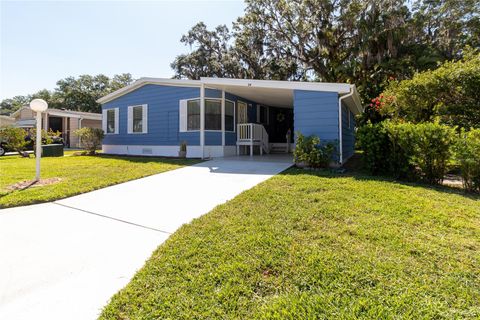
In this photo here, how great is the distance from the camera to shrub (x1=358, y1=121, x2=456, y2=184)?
16.4 ft

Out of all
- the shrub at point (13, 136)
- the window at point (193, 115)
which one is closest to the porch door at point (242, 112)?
the window at point (193, 115)

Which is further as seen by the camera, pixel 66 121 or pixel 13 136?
pixel 66 121

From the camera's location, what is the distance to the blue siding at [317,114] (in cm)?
734

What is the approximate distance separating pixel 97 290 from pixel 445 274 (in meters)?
2.82

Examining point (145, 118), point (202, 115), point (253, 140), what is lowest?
point (253, 140)

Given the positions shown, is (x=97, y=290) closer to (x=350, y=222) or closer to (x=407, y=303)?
(x=407, y=303)

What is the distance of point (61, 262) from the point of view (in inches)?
93.4

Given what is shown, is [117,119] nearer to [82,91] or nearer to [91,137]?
[91,137]

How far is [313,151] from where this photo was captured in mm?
7020

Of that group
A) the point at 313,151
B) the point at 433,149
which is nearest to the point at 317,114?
the point at 313,151

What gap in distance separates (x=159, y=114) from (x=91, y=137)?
4249 mm

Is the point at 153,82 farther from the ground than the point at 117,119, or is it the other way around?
the point at 153,82

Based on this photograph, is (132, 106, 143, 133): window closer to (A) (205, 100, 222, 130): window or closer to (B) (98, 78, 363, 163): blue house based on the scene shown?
(B) (98, 78, 363, 163): blue house

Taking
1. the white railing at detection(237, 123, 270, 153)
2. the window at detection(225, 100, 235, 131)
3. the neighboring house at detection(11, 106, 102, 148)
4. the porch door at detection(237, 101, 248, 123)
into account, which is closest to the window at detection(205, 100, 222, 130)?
the window at detection(225, 100, 235, 131)
